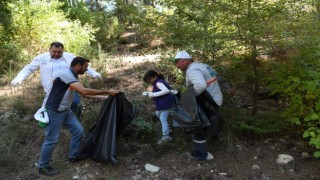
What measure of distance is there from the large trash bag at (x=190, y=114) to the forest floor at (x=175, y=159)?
1.91ft

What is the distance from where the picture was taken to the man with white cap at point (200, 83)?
417 cm

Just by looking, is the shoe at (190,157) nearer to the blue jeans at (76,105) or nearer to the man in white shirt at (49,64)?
the blue jeans at (76,105)

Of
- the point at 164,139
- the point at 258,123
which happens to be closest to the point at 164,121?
the point at 164,139

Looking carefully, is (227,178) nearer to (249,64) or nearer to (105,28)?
(249,64)

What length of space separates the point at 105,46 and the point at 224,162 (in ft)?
26.7

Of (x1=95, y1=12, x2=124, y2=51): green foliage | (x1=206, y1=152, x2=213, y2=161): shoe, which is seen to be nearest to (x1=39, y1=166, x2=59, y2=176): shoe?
(x1=206, y1=152, x2=213, y2=161): shoe

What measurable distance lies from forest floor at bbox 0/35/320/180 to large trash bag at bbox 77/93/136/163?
0.20 meters

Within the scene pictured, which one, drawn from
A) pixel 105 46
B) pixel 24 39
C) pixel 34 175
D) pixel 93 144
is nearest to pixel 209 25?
pixel 93 144

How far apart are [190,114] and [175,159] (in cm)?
80

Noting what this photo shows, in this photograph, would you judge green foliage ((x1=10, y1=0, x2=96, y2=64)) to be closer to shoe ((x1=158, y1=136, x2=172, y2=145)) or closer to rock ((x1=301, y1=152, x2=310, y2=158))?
shoe ((x1=158, y1=136, x2=172, y2=145))

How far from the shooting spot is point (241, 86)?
16.6ft

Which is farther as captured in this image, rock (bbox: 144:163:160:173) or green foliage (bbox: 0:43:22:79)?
green foliage (bbox: 0:43:22:79)

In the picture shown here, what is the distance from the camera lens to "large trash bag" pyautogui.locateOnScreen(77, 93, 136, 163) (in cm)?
433

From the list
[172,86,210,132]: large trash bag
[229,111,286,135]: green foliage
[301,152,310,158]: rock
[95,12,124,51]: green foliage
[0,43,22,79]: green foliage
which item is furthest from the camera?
[95,12,124,51]: green foliage
